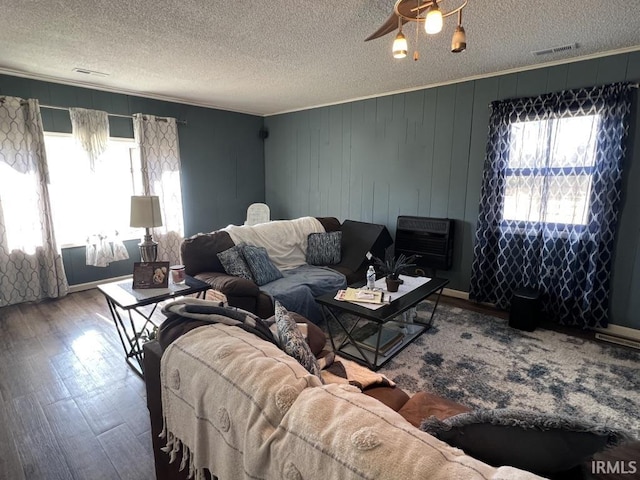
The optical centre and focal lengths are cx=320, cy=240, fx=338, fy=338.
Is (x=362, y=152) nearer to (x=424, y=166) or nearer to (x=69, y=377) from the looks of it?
(x=424, y=166)

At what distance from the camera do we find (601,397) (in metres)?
2.23

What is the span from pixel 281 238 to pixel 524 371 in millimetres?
2639

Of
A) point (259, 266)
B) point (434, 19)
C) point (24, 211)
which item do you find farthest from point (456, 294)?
point (24, 211)

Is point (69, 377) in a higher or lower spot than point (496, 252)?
lower

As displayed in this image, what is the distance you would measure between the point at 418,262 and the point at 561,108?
212cm

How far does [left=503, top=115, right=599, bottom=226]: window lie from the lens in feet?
10.3

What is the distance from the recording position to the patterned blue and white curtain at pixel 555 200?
302cm

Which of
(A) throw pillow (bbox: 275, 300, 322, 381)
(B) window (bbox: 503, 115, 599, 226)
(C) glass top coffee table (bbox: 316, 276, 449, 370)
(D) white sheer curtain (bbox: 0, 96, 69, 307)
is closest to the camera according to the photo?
(A) throw pillow (bbox: 275, 300, 322, 381)

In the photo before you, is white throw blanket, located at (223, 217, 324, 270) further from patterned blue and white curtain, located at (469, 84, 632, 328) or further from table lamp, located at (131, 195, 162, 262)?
patterned blue and white curtain, located at (469, 84, 632, 328)

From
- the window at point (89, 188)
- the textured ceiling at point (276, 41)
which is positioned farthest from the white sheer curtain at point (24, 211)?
the textured ceiling at point (276, 41)

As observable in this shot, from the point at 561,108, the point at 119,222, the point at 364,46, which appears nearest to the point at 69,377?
the point at 119,222

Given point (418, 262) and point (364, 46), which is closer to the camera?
point (364, 46)

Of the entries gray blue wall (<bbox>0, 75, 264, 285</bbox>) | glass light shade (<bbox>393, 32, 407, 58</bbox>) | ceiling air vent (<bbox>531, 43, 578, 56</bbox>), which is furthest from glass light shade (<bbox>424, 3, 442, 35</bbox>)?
gray blue wall (<bbox>0, 75, 264, 285</bbox>)

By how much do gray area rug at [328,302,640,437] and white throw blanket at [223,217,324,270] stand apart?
A: 66.7 inches
